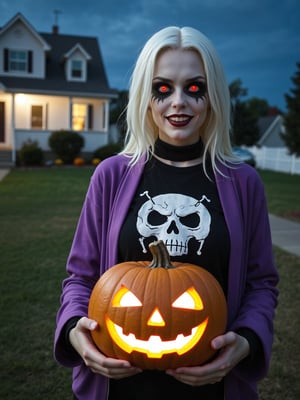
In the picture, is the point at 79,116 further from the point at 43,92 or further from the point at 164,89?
the point at 164,89

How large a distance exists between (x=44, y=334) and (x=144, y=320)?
2692 millimetres

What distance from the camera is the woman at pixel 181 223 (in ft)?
5.48

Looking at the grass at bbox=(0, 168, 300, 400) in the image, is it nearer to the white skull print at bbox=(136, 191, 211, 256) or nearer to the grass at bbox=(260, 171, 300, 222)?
the white skull print at bbox=(136, 191, 211, 256)

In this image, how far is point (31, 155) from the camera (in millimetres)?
20859

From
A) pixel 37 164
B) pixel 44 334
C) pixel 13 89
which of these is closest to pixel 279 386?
pixel 44 334

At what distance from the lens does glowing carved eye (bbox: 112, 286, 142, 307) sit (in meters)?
1.52

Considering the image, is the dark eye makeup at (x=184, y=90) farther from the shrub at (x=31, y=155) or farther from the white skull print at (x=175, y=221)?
the shrub at (x=31, y=155)

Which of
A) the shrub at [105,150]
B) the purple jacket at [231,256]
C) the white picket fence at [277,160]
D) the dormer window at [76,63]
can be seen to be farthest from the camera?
the white picket fence at [277,160]

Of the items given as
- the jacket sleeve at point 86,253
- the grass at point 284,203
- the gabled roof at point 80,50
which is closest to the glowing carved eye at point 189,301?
the jacket sleeve at point 86,253

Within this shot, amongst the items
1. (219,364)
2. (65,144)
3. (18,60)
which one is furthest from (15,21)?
(219,364)

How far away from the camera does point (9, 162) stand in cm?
2105

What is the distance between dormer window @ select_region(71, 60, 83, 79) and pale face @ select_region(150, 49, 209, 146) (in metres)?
24.3

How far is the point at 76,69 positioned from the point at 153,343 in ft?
81.7

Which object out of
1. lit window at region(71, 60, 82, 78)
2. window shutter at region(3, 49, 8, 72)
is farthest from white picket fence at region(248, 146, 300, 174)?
window shutter at region(3, 49, 8, 72)
